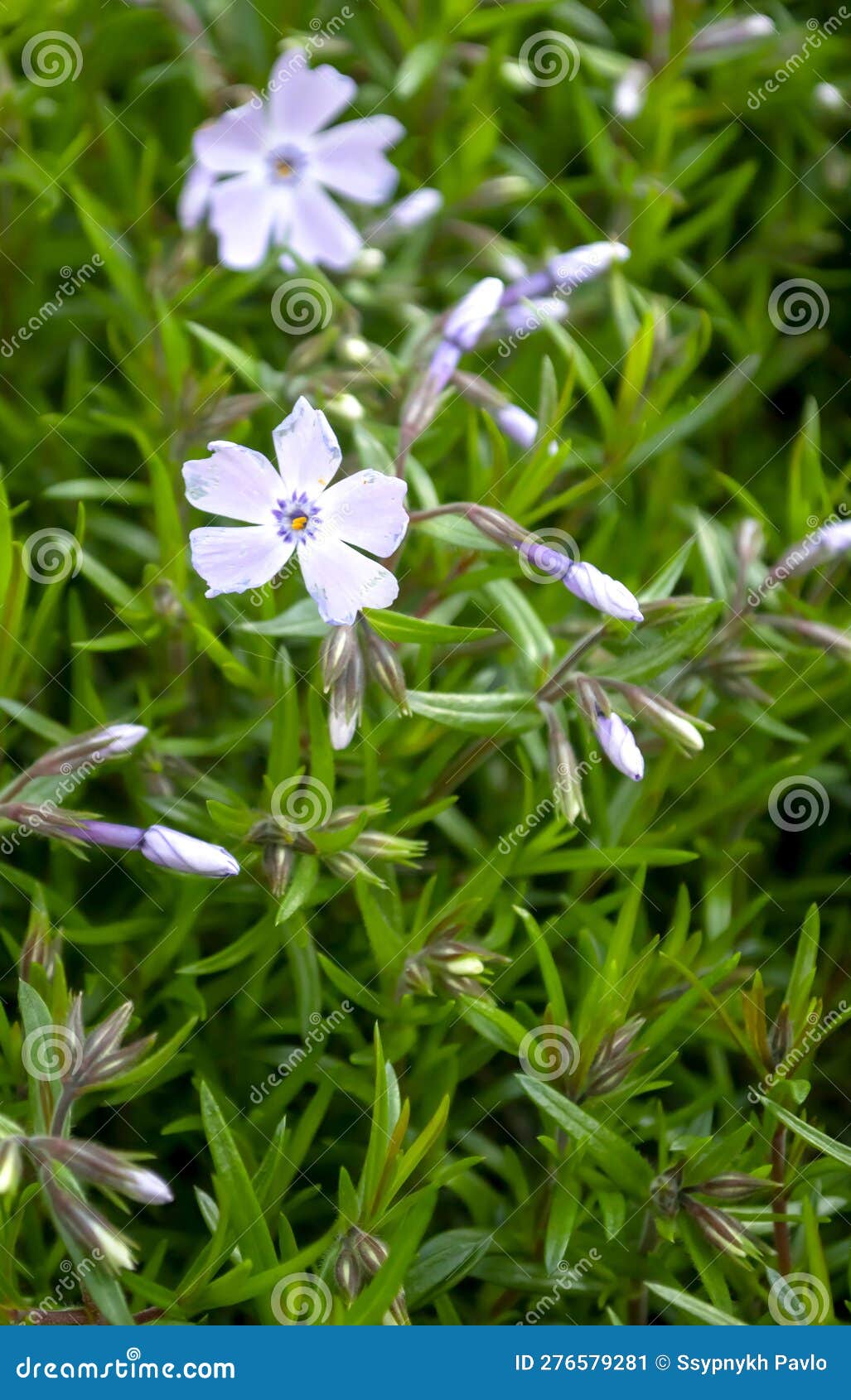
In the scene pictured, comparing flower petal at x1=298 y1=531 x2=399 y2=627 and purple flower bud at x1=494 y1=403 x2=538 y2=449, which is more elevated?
purple flower bud at x1=494 y1=403 x2=538 y2=449

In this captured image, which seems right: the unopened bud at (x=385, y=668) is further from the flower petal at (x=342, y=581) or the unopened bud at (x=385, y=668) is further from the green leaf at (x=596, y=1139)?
the green leaf at (x=596, y=1139)

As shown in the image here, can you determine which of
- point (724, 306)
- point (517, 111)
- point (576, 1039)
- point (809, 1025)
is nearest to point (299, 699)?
point (576, 1039)

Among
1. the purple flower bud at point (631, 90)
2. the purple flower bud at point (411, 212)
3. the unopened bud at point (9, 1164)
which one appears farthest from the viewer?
the purple flower bud at point (631, 90)
